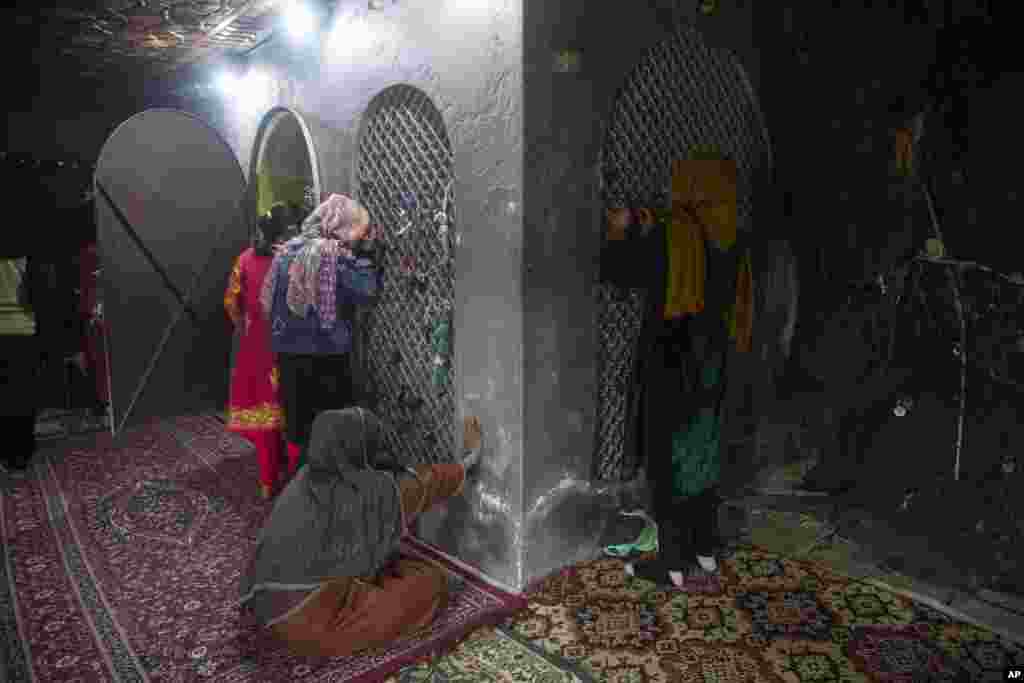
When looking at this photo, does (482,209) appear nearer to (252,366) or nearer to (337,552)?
(337,552)

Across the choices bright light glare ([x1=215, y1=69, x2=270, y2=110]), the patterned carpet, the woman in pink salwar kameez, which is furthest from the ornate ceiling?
the patterned carpet

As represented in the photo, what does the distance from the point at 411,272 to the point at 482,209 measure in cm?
59

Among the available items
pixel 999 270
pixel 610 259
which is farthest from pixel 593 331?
pixel 999 270

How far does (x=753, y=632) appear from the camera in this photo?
94.0 inches

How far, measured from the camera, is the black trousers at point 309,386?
3.18m

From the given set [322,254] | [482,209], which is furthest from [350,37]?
[482,209]

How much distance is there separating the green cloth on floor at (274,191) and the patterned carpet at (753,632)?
3.10m

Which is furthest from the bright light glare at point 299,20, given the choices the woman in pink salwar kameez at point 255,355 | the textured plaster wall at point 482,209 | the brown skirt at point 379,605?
the brown skirt at point 379,605

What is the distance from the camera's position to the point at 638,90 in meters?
2.86

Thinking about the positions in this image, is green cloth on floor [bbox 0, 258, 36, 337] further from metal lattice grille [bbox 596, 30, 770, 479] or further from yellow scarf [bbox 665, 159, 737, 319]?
yellow scarf [bbox 665, 159, 737, 319]

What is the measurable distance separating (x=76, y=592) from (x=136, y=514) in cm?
76

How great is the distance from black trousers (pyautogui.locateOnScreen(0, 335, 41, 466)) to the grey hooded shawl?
2.60m

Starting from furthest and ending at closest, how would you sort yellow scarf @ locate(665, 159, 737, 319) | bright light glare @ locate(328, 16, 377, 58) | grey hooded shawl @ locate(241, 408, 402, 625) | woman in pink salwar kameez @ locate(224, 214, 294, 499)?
woman in pink salwar kameez @ locate(224, 214, 294, 499) < bright light glare @ locate(328, 16, 377, 58) < yellow scarf @ locate(665, 159, 737, 319) < grey hooded shawl @ locate(241, 408, 402, 625)

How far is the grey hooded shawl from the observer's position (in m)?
2.17
